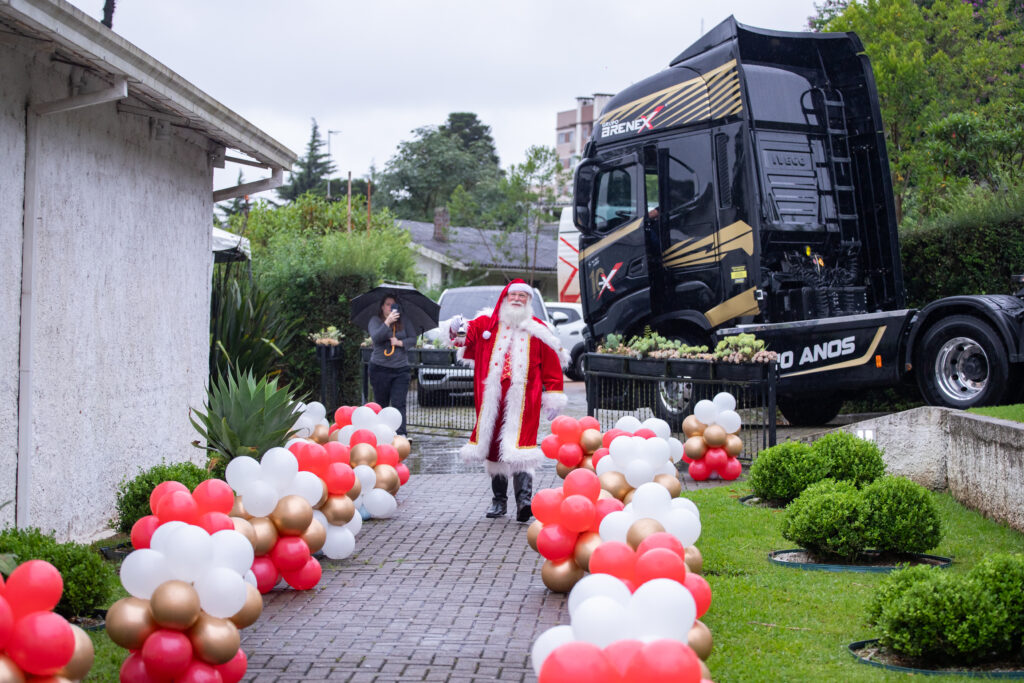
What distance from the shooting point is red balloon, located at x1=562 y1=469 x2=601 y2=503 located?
20.2ft

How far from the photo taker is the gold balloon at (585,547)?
5.98m

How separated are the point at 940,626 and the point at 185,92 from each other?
6256 millimetres

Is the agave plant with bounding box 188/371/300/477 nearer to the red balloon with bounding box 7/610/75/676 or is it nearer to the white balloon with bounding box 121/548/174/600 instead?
the white balloon with bounding box 121/548/174/600

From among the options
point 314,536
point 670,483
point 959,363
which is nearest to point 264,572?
point 314,536

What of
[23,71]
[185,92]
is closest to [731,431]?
[185,92]

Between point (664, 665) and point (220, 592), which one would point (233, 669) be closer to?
point (220, 592)

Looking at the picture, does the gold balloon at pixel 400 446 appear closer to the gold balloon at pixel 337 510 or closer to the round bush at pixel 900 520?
the gold balloon at pixel 337 510

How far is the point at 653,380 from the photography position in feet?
38.4

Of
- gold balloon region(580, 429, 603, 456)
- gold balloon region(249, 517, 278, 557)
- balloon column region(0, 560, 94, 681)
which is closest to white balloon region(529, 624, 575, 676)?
balloon column region(0, 560, 94, 681)

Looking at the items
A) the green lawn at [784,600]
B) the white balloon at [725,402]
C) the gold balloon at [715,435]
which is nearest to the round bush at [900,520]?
the green lawn at [784,600]

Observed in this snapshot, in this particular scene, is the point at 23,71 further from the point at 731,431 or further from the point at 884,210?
the point at 884,210

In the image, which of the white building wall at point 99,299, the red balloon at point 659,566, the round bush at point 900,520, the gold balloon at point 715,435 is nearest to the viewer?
the red balloon at point 659,566

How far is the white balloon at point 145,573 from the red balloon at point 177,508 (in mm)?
584

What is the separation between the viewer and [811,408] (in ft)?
43.5
